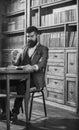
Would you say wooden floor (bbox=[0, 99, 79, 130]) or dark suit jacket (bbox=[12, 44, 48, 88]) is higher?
dark suit jacket (bbox=[12, 44, 48, 88])

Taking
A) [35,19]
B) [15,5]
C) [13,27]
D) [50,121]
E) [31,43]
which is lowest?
[50,121]

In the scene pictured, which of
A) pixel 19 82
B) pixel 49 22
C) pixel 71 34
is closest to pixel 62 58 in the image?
pixel 71 34

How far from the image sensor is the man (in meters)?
3.40

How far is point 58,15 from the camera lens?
192 inches

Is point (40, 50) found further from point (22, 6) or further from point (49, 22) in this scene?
point (22, 6)

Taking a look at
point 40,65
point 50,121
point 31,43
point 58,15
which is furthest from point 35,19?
point 50,121

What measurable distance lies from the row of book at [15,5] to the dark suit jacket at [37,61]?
7.84 ft

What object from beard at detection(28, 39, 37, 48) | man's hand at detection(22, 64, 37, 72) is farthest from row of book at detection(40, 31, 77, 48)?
man's hand at detection(22, 64, 37, 72)

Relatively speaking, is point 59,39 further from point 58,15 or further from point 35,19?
point 35,19

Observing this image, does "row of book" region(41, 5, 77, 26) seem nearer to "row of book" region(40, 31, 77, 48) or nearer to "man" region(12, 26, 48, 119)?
"row of book" region(40, 31, 77, 48)

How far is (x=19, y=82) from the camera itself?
3.39 m

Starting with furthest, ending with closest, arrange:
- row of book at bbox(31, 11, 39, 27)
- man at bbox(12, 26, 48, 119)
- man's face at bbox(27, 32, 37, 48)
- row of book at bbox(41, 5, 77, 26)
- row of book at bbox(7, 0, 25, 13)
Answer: row of book at bbox(7, 0, 25, 13)
row of book at bbox(31, 11, 39, 27)
row of book at bbox(41, 5, 77, 26)
man's face at bbox(27, 32, 37, 48)
man at bbox(12, 26, 48, 119)

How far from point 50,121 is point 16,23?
10.2 feet

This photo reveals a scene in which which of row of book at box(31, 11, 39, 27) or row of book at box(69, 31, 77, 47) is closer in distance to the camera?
row of book at box(69, 31, 77, 47)
